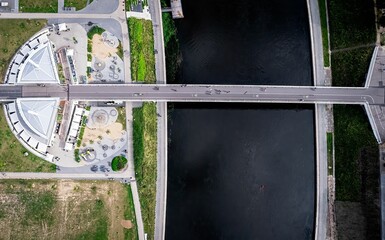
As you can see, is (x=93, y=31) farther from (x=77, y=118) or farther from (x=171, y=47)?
(x=77, y=118)

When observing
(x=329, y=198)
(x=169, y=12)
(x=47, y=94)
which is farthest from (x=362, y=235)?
(x=47, y=94)

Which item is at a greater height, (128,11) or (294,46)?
(128,11)

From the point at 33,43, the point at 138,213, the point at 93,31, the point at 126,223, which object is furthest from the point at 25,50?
the point at 126,223

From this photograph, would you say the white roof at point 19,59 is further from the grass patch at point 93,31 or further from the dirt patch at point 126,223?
the dirt patch at point 126,223

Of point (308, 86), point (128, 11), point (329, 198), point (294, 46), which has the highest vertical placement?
point (128, 11)

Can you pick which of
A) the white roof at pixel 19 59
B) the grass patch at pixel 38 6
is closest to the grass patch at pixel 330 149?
the grass patch at pixel 38 6

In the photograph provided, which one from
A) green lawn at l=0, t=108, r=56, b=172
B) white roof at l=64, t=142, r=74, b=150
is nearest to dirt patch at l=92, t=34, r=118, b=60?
white roof at l=64, t=142, r=74, b=150

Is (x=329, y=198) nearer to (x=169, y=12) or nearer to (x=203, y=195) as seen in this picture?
(x=203, y=195)
